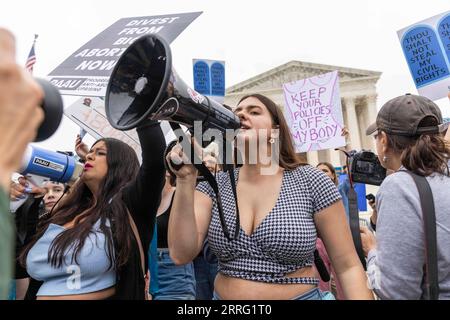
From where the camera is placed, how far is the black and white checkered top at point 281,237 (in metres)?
1.72

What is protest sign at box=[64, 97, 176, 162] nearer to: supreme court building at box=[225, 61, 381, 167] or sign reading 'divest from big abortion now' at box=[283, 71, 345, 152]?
sign reading 'divest from big abortion now' at box=[283, 71, 345, 152]

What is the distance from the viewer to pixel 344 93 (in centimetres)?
3881

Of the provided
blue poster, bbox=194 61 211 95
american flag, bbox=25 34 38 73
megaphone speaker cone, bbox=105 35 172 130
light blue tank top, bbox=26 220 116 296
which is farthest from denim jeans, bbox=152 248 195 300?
american flag, bbox=25 34 38 73

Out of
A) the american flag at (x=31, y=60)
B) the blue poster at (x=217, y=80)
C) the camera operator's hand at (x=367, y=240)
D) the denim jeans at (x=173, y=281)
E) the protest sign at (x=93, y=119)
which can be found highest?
the american flag at (x=31, y=60)

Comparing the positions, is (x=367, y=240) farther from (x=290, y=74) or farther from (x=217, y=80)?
(x=290, y=74)

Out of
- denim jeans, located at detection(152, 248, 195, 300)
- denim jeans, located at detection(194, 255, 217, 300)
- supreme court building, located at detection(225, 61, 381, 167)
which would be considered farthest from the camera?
supreme court building, located at detection(225, 61, 381, 167)

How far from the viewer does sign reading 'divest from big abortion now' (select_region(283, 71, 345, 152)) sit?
207 inches

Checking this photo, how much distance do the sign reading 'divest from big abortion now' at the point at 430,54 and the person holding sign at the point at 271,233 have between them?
2.43m

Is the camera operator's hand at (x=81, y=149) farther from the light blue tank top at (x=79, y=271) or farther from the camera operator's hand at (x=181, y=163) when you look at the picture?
the camera operator's hand at (x=181, y=163)

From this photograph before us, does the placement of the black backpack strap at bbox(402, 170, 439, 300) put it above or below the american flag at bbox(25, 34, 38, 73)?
below

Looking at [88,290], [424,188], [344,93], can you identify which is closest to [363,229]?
[424,188]

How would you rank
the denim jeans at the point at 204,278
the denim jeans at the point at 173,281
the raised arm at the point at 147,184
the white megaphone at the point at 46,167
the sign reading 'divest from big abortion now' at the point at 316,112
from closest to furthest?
the raised arm at the point at 147,184 → the white megaphone at the point at 46,167 → the denim jeans at the point at 173,281 → the denim jeans at the point at 204,278 → the sign reading 'divest from big abortion now' at the point at 316,112

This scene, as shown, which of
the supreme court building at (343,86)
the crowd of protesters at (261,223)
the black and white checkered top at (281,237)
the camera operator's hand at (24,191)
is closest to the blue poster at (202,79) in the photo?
the camera operator's hand at (24,191)

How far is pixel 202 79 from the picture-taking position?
17.5 feet
